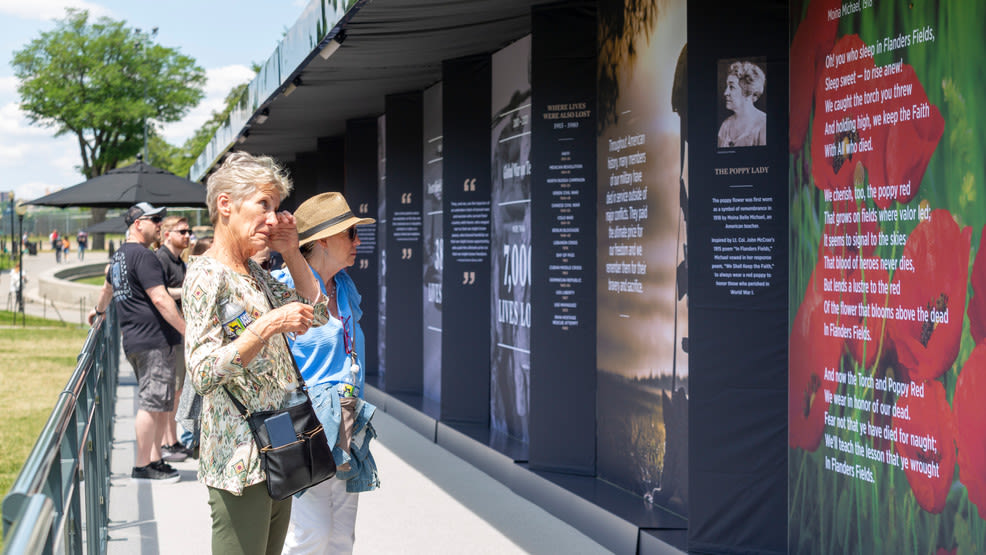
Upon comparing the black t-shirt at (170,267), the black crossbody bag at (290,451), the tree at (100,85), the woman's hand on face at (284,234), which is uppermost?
the tree at (100,85)

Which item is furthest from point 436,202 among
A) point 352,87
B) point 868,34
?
point 868,34

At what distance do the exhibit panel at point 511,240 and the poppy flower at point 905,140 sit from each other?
14.0 feet

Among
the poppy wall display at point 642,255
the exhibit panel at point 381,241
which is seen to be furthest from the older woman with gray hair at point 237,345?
the exhibit panel at point 381,241

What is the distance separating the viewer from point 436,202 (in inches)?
469

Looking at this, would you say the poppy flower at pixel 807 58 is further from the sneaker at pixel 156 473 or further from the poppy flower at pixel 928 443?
the sneaker at pixel 156 473

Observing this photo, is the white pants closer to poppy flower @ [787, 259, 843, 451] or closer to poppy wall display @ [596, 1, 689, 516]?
poppy flower @ [787, 259, 843, 451]

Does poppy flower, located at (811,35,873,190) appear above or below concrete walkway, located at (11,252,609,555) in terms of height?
above

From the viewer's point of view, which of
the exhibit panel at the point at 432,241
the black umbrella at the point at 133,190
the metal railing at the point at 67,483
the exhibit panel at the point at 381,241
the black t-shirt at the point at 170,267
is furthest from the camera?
the exhibit panel at the point at 381,241

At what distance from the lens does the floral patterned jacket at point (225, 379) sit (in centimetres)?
324

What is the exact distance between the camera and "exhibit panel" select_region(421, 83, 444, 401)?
11742 millimetres

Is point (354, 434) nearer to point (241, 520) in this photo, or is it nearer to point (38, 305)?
point (241, 520)

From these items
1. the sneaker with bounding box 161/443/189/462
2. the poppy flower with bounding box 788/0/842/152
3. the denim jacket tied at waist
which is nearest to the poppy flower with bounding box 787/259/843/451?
the poppy flower with bounding box 788/0/842/152

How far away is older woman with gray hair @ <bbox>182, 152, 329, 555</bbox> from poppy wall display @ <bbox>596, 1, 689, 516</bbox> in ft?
11.4

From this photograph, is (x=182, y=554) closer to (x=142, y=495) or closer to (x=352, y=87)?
(x=142, y=495)
